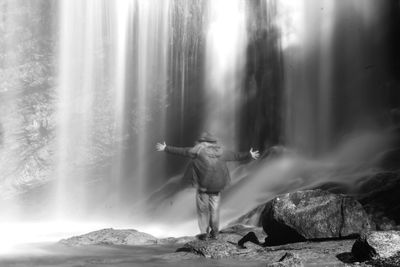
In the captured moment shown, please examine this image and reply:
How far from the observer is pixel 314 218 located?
8.23 meters

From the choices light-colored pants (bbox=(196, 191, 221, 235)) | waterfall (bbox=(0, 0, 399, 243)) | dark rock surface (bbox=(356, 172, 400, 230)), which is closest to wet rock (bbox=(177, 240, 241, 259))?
light-colored pants (bbox=(196, 191, 221, 235))

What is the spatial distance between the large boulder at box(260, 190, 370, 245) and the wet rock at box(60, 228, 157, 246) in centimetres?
351

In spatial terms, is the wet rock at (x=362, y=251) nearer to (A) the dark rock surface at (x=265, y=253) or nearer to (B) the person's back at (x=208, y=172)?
(A) the dark rock surface at (x=265, y=253)

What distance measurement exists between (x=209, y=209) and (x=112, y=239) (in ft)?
10.2

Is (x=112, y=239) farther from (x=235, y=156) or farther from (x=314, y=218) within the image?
(x=314, y=218)

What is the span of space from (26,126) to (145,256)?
18.0 meters

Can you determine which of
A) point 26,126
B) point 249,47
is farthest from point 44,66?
point 249,47

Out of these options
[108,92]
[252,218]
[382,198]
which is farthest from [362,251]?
[108,92]

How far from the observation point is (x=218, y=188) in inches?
350

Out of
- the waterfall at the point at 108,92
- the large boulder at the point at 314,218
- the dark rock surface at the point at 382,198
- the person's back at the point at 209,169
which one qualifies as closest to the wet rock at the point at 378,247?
the large boulder at the point at 314,218

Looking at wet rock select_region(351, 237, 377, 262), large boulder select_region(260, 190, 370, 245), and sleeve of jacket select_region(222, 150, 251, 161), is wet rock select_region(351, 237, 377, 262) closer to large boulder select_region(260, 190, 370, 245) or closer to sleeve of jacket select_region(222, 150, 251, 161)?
large boulder select_region(260, 190, 370, 245)

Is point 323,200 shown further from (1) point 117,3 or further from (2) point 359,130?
(1) point 117,3

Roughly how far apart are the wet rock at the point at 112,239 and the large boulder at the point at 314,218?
351 centimetres

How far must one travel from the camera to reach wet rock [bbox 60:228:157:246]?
10.9 metres
